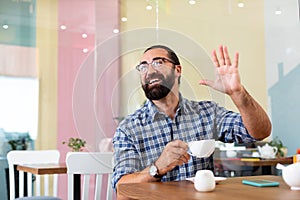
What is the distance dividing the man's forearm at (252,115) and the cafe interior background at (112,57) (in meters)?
0.16

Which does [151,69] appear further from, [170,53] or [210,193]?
[210,193]

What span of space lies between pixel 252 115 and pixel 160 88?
1.00 feet

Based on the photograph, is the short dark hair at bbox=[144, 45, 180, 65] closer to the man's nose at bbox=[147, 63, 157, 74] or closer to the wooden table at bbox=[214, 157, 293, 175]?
the man's nose at bbox=[147, 63, 157, 74]

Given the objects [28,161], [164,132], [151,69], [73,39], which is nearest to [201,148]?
[164,132]

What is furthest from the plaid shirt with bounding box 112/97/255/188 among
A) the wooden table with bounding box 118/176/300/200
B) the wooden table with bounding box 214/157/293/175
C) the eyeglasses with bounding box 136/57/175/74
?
the wooden table with bounding box 214/157/293/175

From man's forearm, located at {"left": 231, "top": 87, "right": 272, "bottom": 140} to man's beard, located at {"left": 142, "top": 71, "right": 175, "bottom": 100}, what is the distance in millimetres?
212

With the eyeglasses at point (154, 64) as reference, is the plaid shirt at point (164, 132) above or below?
below

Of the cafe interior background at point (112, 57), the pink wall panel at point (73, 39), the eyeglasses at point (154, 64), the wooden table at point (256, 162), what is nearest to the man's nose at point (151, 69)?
the eyeglasses at point (154, 64)

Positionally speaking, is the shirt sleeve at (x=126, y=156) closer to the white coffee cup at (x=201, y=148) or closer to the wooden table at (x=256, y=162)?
the white coffee cup at (x=201, y=148)

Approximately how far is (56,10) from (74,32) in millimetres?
245

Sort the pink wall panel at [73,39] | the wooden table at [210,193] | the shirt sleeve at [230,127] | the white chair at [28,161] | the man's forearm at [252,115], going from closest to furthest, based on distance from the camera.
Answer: the wooden table at [210,193] → the man's forearm at [252,115] → the shirt sleeve at [230,127] → the white chair at [28,161] → the pink wall panel at [73,39]

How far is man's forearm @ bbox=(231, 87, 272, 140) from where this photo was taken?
52.1 inches

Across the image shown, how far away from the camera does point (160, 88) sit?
1392 millimetres

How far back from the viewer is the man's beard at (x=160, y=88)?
1384 millimetres
